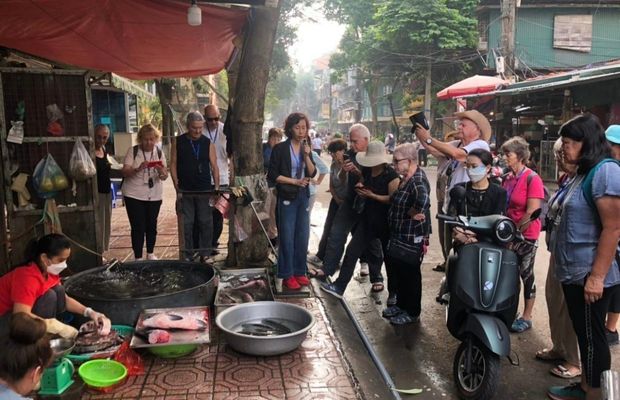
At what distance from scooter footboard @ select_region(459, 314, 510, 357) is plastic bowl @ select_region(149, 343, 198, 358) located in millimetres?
1976

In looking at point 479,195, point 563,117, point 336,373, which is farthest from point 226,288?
point 563,117

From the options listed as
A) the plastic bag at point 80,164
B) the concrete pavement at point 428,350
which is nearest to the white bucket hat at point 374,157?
the concrete pavement at point 428,350

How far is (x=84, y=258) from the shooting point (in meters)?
5.39

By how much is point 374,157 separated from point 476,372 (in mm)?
2329

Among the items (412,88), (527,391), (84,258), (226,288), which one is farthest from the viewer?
(412,88)

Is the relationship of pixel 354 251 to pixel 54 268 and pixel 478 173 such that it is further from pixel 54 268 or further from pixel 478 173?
pixel 54 268

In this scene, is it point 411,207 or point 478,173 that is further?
point 411,207

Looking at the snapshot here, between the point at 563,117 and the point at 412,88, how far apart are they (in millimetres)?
15470

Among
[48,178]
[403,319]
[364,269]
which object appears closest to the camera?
[403,319]

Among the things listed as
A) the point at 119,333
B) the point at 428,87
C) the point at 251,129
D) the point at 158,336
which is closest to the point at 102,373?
the point at 158,336

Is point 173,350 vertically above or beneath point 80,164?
beneath

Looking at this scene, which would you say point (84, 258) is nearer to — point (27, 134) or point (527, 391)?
point (27, 134)

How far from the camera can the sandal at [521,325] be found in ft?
15.3

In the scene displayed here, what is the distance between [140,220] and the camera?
551 cm
